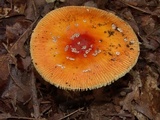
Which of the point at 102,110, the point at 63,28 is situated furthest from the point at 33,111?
the point at 63,28

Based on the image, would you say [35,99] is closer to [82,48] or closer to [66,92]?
Answer: [66,92]

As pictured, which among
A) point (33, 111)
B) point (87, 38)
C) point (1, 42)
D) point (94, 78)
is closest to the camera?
point (94, 78)

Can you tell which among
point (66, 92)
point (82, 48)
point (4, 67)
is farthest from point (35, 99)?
point (82, 48)

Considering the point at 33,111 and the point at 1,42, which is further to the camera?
the point at 1,42

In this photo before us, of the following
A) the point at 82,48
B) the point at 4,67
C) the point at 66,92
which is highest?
the point at 82,48

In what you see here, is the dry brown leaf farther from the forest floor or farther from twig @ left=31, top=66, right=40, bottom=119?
twig @ left=31, top=66, right=40, bottom=119

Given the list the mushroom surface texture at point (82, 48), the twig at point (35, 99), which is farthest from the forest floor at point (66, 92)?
the mushroom surface texture at point (82, 48)

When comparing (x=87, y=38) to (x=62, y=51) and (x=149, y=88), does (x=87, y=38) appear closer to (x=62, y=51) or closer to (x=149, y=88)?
(x=62, y=51)
